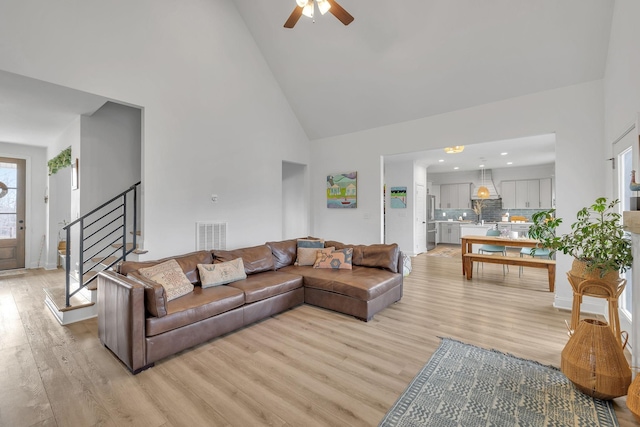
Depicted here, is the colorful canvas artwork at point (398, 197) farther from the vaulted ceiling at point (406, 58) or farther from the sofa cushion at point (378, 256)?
the sofa cushion at point (378, 256)

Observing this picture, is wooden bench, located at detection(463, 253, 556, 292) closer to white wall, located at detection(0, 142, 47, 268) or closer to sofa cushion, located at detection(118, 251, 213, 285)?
sofa cushion, located at detection(118, 251, 213, 285)

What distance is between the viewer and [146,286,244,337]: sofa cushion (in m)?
2.45

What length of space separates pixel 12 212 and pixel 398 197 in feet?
29.0

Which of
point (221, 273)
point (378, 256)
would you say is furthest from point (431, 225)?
point (221, 273)

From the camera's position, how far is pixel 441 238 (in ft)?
34.3

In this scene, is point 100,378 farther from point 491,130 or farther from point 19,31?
point 491,130

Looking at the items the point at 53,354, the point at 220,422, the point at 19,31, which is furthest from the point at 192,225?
the point at 220,422

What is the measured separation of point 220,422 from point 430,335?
2118 mm

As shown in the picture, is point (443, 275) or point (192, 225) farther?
point (443, 275)

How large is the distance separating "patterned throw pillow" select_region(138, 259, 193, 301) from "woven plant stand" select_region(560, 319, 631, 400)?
10.8ft

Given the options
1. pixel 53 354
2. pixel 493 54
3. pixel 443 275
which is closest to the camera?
pixel 53 354

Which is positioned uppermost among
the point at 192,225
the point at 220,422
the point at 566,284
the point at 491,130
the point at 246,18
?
the point at 246,18

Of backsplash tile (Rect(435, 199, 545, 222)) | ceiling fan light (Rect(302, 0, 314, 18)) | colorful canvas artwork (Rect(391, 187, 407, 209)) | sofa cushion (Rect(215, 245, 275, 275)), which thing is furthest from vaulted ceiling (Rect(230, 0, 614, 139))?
backsplash tile (Rect(435, 199, 545, 222))

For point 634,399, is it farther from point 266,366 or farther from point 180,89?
point 180,89
